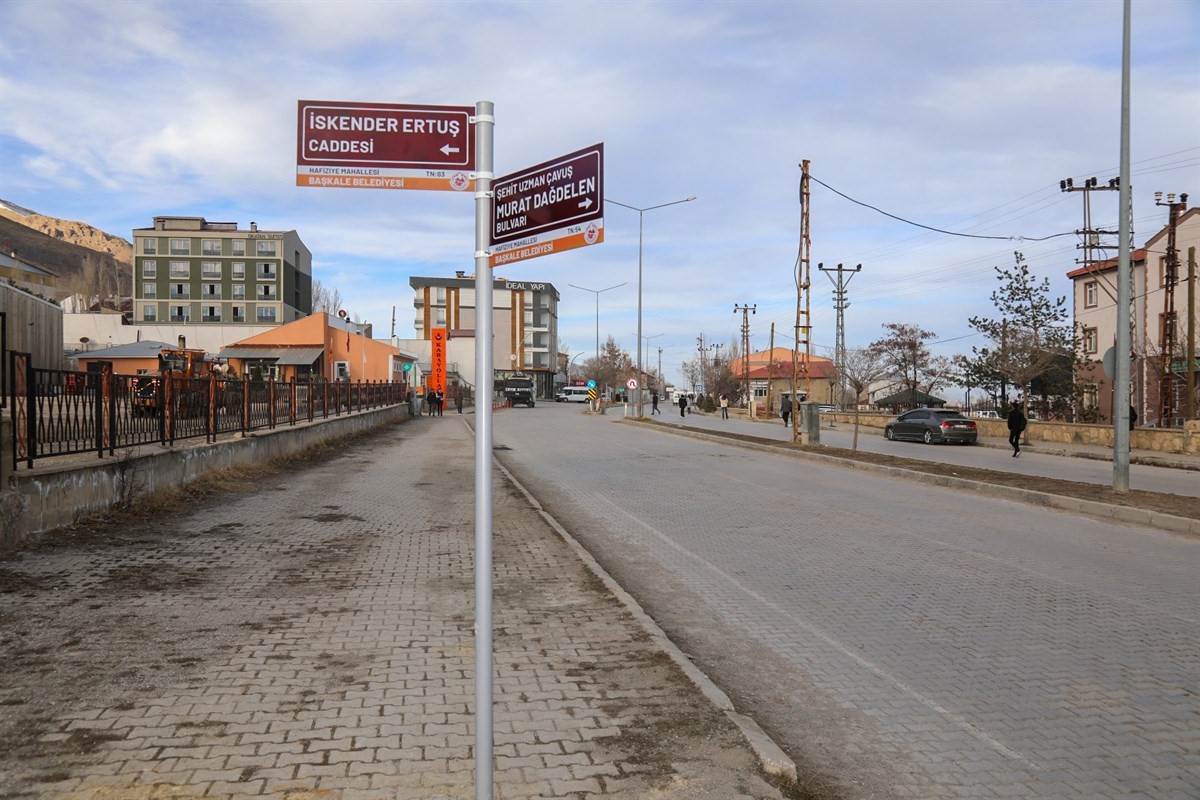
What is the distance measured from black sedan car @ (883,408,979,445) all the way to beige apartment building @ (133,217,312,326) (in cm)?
7448

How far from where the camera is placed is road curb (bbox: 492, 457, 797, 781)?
3.69 m

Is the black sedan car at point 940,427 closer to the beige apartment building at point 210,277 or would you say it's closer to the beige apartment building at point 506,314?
the beige apartment building at point 210,277

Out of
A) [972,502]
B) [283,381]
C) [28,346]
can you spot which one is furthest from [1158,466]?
[28,346]

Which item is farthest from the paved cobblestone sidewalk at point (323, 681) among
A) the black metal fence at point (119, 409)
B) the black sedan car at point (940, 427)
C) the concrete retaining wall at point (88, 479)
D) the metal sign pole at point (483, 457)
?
the black sedan car at point (940, 427)

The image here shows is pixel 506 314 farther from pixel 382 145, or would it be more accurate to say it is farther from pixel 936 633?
pixel 382 145

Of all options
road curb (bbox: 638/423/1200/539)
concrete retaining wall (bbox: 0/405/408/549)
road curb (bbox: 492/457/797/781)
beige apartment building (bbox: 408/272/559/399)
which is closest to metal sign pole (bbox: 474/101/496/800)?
road curb (bbox: 492/457/797/781)

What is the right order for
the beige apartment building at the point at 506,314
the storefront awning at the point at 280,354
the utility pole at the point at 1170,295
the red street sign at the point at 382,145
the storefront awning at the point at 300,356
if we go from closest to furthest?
the red street sign at the point at 382,145
the utility pole at the point at 1170,295
the storefront awning at the point at 300,356
the storefront awning at the point at 280,354
the beige apartment building at the point at 506,314

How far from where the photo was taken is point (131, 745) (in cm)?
372

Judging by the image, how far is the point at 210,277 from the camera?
90750 mm

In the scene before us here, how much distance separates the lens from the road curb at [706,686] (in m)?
3.69

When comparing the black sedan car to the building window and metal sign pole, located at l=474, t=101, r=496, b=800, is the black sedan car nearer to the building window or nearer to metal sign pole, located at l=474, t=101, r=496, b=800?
the building window

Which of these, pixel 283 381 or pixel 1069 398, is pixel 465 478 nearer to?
pixel 283 381

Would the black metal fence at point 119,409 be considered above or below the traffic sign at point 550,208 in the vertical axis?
below

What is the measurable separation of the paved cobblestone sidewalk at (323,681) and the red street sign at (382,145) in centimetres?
237
